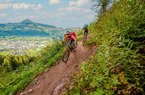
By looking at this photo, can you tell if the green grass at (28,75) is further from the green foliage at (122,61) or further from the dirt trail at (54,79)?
the green foliage at (122,61)

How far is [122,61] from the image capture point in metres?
9.11

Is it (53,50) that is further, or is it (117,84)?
(53,50)

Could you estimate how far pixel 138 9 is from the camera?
10.3 m

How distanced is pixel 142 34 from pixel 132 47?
1.71 feet

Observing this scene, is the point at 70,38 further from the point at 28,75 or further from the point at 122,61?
the point at 122,61

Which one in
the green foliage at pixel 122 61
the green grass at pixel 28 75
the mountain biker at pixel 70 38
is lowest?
the green grass at pixel 28 75

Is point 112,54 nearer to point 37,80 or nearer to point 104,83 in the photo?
point 104,83

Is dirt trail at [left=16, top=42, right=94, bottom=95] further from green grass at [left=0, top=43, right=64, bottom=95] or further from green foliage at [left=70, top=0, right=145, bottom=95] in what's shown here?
green foliage at [left=70, top=0, right=145, bottom=95]

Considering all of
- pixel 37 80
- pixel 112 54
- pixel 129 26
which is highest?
pixel 129 26

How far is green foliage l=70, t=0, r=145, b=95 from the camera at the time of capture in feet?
28.6

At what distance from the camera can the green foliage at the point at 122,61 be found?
8723 millimetres

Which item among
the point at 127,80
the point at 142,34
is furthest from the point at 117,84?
the point at 142,34

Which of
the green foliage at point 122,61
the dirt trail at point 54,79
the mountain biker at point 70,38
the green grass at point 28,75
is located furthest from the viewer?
the mountain biker at point 70,38

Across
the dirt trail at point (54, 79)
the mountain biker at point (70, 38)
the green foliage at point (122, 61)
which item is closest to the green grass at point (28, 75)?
the dirt trail at point (54, 79)
